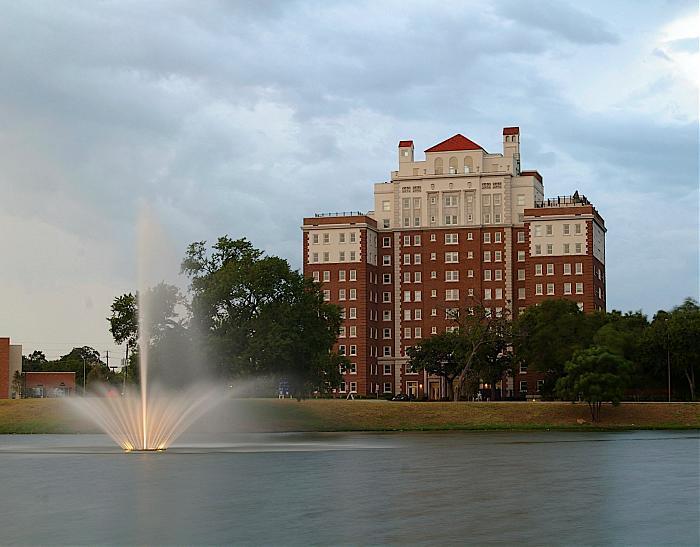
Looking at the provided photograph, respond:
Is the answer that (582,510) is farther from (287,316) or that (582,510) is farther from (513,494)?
A: (287,316)

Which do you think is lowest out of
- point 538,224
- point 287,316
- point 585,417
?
point 585,417

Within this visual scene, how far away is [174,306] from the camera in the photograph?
4530 inches

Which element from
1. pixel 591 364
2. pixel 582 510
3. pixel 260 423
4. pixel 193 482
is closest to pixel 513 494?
pixel 582 510

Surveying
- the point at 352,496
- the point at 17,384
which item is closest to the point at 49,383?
the point at 17,384

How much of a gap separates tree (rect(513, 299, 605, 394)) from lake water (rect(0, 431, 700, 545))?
88.8m

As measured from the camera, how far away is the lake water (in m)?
31.5

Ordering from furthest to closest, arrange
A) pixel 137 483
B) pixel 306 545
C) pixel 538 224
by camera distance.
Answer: pixel 538 224 → pixel 137 483 → pixel 306 545

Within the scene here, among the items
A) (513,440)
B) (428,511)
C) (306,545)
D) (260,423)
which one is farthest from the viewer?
(260,423)

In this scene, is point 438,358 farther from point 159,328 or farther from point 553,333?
point 159,328

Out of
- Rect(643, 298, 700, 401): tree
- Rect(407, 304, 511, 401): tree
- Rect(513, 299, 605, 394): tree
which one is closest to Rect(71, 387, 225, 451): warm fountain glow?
Rect(407, 304, 511, 401): tree

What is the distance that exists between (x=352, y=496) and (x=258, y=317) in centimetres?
7622

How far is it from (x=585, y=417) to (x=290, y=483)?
78208mm

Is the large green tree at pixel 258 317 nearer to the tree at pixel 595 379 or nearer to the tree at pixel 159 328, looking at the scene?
the tree at pixel 159 328

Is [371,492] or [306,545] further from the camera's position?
[371,492]
